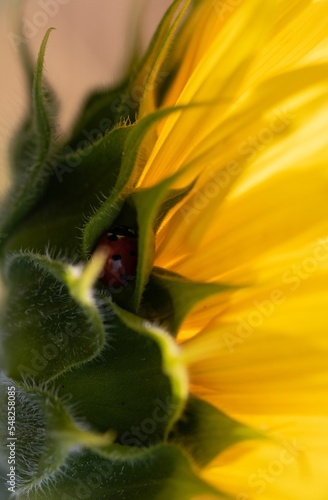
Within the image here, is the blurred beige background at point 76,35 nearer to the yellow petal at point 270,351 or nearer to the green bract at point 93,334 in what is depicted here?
the green bract at point 93,334

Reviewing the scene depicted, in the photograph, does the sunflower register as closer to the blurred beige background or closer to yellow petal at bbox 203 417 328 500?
yellow petal at bbox 203 417 328 500

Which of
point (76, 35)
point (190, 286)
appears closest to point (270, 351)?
point (190, 286)

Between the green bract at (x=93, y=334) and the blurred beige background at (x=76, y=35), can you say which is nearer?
the green bract at (x=93, y=334)

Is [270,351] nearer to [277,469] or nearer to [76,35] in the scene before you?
[277,469]

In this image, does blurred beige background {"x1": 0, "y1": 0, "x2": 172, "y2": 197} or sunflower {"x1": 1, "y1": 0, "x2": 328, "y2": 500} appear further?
blurred beige background {"x1": 0, "y1": 0, "x2": 172, "y2": 197}

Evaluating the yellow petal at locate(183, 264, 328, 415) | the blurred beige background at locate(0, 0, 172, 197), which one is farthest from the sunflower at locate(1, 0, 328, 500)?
the blurred beige background at locate(0, 0, 172, 197)

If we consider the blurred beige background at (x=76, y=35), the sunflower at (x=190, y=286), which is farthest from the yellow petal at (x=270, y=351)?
the blurred beige background at (x=76, y=35)

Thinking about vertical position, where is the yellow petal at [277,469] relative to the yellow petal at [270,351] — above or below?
below
